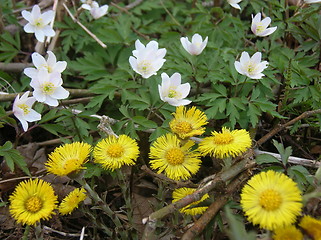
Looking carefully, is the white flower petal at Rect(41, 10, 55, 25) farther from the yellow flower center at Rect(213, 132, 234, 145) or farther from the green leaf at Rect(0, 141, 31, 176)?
the yellow flower center at Rect(213, 132, 234, 145)

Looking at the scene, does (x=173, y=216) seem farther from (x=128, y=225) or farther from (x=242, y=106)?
(x=242, y=106)

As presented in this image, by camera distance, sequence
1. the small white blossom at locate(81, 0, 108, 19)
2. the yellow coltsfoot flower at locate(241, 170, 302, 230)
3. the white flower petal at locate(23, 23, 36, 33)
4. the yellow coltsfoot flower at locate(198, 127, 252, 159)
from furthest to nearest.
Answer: the small white blossom at locate(81, 0, 108, 19), the white flower petal at locate(23, 23, 36, 33), the yellow coltsfoot flower at locate(198, 127, 252, 159), the yellow coltsfoot flower at locate(241, 170, 302, 230)

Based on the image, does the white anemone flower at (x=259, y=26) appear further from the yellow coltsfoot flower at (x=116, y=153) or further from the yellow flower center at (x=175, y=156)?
the yellow coltsfoot flower at (x=116, y=153)

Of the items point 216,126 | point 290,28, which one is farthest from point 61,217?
point 290,28

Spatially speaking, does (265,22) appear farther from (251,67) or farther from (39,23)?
(39,23)

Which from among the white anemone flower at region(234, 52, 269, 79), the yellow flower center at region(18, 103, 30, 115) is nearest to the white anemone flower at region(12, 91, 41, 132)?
the yellow flower center at region(18, 103, 30, 115)

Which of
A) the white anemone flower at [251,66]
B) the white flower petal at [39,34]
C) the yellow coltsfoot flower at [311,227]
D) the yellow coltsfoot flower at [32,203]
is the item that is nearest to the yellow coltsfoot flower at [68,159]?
the yellow coltsfoot flower at [32,203]
